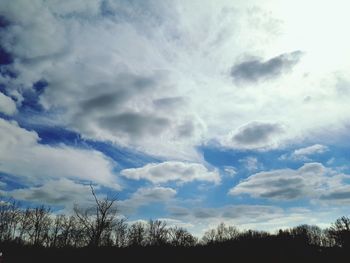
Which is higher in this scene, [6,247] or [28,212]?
[28,212]

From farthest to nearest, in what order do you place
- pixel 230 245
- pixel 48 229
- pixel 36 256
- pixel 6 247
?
pixel 48 229, pixel 230 245, pixel 6 247, pixel 36 256

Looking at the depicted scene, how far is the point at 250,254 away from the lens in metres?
68.6

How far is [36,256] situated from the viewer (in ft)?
170

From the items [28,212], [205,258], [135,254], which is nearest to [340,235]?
[205,258]

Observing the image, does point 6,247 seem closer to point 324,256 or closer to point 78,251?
point 78,251

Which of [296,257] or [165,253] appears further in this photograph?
[296,257]

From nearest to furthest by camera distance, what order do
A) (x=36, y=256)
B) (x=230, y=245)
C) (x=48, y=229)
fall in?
(x=36, y=256) → (x=230, y=245) → (x=48, y=229)

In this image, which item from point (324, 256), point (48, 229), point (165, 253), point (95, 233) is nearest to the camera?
point (95, 233)

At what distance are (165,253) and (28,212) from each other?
160 feet

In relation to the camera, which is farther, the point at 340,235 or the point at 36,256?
the point at 340,235

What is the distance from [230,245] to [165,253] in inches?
857

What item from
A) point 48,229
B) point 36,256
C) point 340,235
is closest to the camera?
point 36,256

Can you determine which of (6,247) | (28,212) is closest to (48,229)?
(28,212)

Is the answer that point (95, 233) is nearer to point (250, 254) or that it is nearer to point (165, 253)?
point (165, 253)
